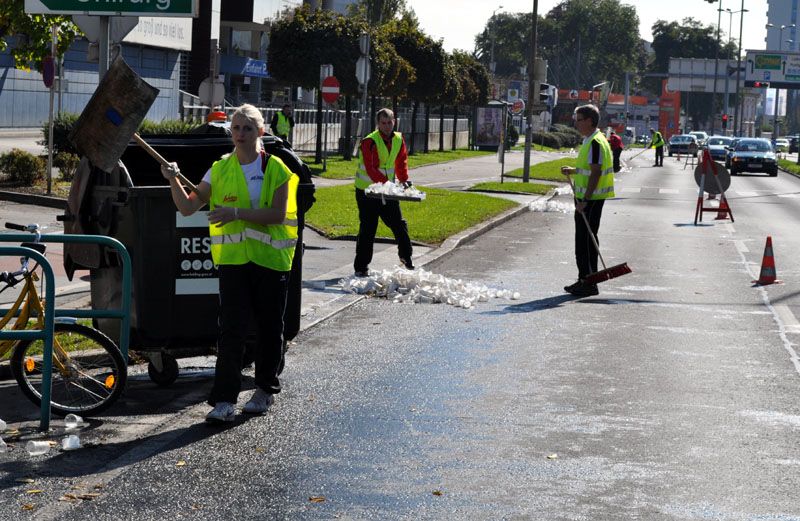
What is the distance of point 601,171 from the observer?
13.8 metres

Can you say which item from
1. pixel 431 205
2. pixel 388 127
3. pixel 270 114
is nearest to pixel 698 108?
pixel 270 114

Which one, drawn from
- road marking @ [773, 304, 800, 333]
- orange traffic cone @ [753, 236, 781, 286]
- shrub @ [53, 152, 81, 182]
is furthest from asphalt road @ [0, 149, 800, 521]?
shrub @ [53, 152, 81, 182]

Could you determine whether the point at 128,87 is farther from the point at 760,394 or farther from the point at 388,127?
the point at 388,127

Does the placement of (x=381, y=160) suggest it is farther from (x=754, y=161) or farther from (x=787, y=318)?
(x=754, y=161)

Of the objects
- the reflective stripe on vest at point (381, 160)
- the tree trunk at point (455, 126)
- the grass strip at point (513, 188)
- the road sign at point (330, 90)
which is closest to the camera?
the reflective stripe on vest at point (381, 160)

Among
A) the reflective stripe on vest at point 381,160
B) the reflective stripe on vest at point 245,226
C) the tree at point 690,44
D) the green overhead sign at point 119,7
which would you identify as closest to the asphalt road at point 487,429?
the reflective stripe on vest at point 245,226

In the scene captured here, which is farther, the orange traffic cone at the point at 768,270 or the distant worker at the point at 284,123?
the distant worker at the point at 284,123

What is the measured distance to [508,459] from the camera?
671 cm

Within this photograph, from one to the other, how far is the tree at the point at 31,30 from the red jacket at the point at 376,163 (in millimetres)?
7760

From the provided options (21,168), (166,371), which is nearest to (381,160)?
(166,371)

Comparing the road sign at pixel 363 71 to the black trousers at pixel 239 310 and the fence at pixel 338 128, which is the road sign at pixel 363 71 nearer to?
the fence at pixel 338 128

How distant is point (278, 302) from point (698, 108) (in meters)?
160

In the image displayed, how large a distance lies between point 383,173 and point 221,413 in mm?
7443

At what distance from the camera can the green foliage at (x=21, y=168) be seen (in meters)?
23.4
